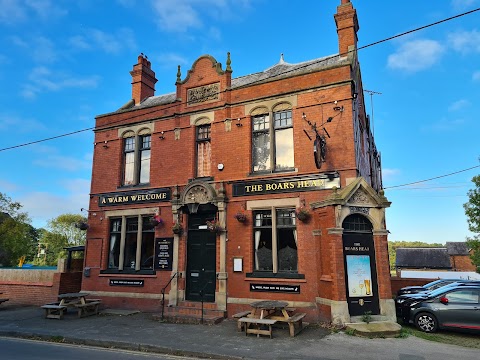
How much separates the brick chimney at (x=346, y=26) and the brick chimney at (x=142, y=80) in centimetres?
1076

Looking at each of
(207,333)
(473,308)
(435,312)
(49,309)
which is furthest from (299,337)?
(49,309)

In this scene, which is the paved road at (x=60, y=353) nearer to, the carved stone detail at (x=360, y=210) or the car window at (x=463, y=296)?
the carved stone detail at (x=360, y=210)

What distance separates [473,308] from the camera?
33.2ft

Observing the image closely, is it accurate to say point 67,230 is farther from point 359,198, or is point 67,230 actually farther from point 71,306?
point 359,198

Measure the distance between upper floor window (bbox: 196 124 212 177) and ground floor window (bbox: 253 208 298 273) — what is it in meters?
3.11

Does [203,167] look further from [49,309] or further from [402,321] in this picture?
[402,321]

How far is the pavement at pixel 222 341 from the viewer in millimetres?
7887

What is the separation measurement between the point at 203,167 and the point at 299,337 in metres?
7.94

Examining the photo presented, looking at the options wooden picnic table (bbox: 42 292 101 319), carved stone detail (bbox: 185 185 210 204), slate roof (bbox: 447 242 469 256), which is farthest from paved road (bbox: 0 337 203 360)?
slate roof (bbox: 447 242 469 256)

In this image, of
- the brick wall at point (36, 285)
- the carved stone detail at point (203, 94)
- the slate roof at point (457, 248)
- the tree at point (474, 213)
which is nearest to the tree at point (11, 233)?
the brick wall at point (36, 285)

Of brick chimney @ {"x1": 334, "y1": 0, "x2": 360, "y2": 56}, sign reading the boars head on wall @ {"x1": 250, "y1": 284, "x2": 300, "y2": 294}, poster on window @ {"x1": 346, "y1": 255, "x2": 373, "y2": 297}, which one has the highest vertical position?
brick chimney @ {"x1": 334, "y1": 0, "x2": 360, "y2": 56}

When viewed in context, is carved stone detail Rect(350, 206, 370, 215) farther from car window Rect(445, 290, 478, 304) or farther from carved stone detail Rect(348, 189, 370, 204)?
car window Rect(445, 290, 478, 304)

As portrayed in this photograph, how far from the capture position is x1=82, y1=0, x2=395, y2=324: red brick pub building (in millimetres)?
11242

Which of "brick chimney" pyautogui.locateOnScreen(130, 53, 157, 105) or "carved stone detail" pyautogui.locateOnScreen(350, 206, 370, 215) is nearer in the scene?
"carved stone detail" pyautogui.locateOnScreen(350, 206, 370, 215)
